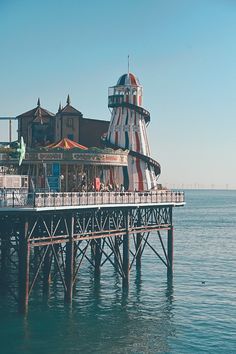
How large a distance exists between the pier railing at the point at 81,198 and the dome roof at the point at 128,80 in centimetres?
1566

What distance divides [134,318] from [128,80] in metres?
32.1

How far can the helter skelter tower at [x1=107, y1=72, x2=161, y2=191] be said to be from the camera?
61.1 metres

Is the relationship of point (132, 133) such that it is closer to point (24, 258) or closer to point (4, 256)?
point (4, 256)

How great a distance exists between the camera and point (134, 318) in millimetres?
41812

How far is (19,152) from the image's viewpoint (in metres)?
45.4

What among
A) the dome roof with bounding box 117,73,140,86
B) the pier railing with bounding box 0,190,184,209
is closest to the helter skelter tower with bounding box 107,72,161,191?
the dome roof with bounding box 117,73,140,86

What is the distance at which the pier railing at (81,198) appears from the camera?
39.2m

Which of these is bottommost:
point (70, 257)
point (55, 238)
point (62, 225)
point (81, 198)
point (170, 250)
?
point (170, 250)

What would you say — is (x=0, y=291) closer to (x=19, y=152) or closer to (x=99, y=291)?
(x=99, y=291)

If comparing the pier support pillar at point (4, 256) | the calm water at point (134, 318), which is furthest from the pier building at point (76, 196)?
the calm water at point (134, 318)

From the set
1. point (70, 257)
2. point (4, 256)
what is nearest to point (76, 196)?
point (70, 257)

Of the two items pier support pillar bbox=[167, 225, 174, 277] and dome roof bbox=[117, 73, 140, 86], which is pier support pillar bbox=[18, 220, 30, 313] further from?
dome roof bbox=[117, 73, 140, 86]

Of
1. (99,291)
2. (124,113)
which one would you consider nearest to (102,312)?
(99,291)

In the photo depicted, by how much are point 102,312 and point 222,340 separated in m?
9.74
